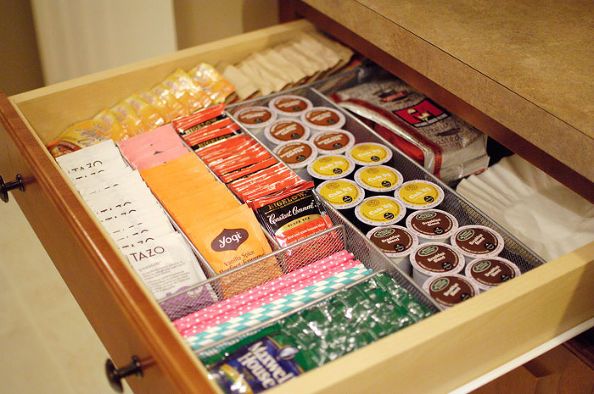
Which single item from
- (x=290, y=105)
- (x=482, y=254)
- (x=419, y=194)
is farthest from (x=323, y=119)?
(x=482, y=254)

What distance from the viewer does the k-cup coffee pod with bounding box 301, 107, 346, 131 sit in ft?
5.74

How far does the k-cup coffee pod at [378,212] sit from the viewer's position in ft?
4.77

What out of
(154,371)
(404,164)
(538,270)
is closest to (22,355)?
(154,371)

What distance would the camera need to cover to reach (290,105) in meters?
1.82

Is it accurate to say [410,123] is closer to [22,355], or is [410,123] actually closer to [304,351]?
[304,351]

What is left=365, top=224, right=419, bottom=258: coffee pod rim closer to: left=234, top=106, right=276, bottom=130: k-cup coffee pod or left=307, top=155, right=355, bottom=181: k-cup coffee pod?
left=307, top=155, right=355, bottom=181: k-cup coffee pod

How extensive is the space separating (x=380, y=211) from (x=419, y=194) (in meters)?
0.11

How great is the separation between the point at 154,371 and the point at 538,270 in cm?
65

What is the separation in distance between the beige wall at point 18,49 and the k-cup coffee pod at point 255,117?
1155 millimetres

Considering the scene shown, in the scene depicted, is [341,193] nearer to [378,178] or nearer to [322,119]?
[378,178]

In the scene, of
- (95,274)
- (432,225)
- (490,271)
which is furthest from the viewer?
(432,225)

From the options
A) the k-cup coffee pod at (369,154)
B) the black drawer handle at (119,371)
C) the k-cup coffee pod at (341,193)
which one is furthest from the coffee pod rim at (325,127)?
the black drawer handle at (119,371)

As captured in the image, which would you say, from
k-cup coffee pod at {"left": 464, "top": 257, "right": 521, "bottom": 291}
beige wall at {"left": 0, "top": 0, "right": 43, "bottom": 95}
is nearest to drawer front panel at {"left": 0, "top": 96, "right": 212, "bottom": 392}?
k-cup coffee pod at {"left": 464, "top": 257, "right": 521, "bottom": 291}

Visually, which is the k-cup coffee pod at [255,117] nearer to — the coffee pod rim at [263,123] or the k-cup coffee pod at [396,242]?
the coffee pod rim at [263,123]
